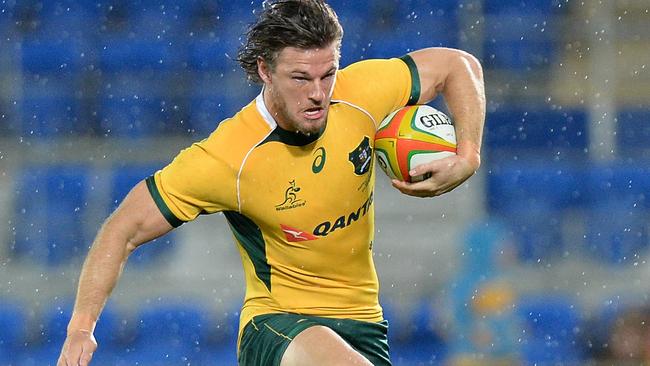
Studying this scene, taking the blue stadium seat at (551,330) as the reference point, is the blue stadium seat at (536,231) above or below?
above

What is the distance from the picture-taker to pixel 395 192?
338 inches

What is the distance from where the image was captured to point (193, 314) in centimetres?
854

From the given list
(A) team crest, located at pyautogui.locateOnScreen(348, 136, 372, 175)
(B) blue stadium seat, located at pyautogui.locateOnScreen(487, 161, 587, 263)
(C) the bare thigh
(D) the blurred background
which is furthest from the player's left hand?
(B) blue stadium seat, located at pyautogui.locateOnScreen(487, 161, 587, 263)

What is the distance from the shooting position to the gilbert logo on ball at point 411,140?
3.74 metres

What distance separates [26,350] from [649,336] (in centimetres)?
453

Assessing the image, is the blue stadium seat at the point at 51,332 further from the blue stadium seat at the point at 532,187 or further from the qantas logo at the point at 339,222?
the qantas logo at the point at 339,222

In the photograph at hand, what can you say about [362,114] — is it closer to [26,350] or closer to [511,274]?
[511,274]

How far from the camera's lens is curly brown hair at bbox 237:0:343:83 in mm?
3576

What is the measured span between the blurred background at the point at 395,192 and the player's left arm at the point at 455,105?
168 inches

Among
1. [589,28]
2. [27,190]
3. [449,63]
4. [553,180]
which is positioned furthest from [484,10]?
[449,63]

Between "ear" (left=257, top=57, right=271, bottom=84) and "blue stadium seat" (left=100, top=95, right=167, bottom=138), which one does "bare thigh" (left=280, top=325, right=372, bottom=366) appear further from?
"blue stadium seat" (left=100, top=95, right=167, bottom=138)

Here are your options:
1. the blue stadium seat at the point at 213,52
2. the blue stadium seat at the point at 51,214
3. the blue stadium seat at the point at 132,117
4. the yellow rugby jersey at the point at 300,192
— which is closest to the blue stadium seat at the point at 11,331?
the blue stadium seat at the point at 51,214

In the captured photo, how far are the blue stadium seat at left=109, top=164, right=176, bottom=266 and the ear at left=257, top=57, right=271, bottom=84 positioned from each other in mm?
4899

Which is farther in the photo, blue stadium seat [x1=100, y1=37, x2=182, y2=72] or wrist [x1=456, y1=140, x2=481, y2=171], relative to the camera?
blue stadium seat [x1=100, y1=37, x2=182, y2=72]
